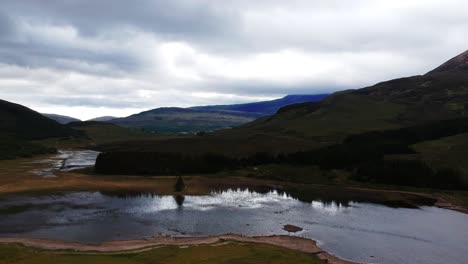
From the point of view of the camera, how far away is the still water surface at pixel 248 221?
212 ft

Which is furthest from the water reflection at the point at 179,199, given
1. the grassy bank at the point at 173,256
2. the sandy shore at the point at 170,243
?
the grassy bank at the point at 173,256

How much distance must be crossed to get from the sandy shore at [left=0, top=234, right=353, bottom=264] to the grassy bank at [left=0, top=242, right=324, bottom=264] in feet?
7.11

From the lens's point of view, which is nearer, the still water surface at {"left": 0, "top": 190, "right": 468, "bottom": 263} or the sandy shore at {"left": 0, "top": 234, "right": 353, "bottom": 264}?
the sandy shore at {"left": 0, "top": 234, "right": 353, "bottom": 264}

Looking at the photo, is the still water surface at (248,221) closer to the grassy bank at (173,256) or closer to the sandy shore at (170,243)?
the sandy shore at (170,243)

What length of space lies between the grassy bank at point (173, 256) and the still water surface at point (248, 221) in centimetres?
841

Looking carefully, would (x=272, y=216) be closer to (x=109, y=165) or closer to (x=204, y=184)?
(x=204, y=184)

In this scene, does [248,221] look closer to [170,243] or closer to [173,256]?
[170,243]

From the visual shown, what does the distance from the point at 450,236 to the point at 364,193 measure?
143 feet

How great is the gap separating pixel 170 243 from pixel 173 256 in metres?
7.29

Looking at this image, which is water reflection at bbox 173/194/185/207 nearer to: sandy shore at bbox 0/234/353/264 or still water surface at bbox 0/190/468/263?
still water surface at bbox 0/190/468/263

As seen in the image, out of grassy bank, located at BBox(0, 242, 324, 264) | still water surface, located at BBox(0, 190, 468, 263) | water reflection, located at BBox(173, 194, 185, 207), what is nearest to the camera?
grassy bank, located at BBox(0, 242, 324, 264)

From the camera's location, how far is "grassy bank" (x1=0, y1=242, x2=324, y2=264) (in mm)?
51031

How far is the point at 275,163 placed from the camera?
157375mm

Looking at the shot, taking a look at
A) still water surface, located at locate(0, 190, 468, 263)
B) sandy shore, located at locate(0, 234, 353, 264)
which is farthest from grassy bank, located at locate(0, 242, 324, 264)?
still water surface, located at locate(0, 190, 468, 263)
